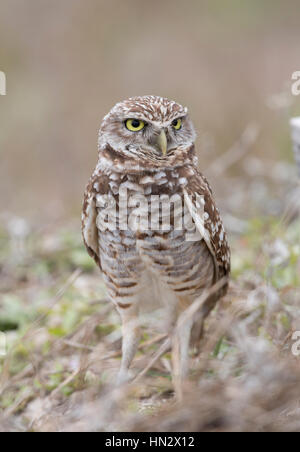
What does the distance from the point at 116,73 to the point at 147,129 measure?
6.72 meters

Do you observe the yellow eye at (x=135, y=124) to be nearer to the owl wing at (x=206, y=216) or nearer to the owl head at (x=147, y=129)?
the owl head at (x=147, y=129)

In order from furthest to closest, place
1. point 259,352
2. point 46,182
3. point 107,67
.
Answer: point 107,67 → point 46,182 → point 259,352

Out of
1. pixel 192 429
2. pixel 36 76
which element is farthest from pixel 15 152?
pixel 192 429

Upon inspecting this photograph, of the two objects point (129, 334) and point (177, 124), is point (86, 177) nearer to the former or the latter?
point (129, 334)

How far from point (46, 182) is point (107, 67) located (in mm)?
2381

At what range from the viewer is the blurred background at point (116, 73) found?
7.68 meters

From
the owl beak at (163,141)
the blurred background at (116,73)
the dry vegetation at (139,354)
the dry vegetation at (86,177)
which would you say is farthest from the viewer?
the blurred background at (116,73)

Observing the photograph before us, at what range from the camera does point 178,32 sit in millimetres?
9602

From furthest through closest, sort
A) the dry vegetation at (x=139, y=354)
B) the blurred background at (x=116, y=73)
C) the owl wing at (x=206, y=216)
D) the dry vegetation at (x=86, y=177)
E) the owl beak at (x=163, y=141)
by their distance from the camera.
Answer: the blurred background at (x=116, y=73) → the owl wing at (x=206, y=216) → the owl beak at (x=163, y=141) → the dry vegetation at (x=86, y=177) → the dry vegetation at (x=139, y=354)

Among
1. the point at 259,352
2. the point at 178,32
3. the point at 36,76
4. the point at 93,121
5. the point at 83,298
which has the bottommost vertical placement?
the point at 83,298

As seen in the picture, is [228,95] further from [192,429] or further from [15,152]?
[192,429]

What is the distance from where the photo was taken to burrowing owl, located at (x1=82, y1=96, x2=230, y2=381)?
2.65 metres

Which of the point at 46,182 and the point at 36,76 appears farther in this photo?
the point at 36,76

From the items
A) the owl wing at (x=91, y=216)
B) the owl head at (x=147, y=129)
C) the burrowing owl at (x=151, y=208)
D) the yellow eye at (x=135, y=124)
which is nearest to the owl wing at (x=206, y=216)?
the burrowing owl at (x=151, y=208)
